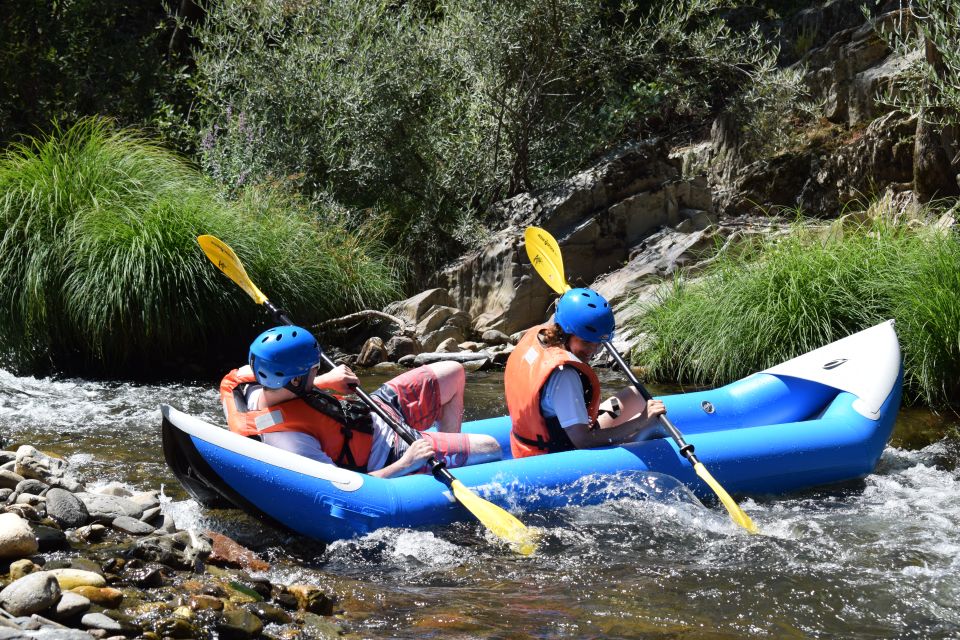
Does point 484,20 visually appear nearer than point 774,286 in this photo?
No

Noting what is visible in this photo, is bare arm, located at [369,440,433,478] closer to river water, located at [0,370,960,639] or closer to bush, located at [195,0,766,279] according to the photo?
river water, located at [0,370,960,639]

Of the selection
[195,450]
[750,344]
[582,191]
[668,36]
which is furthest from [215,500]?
[668,36]

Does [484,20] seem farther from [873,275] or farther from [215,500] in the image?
[215,500]

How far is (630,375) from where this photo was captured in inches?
175

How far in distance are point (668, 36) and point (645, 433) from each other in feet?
19.6

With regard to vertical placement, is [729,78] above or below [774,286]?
above

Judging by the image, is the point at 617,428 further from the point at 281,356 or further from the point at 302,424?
the point at 281,356

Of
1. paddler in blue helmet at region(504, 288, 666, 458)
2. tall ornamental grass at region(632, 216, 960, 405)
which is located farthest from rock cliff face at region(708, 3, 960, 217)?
paddler in blue helmet at region(504, 288, 666, 458)

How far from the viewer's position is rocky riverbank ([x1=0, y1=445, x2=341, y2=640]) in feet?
7.87

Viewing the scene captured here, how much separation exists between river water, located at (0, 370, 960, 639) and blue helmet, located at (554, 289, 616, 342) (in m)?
0.66

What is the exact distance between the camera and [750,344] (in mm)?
5895

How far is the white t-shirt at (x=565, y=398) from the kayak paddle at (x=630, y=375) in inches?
16.0

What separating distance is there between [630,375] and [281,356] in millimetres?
1727

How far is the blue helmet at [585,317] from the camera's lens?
382 cm
